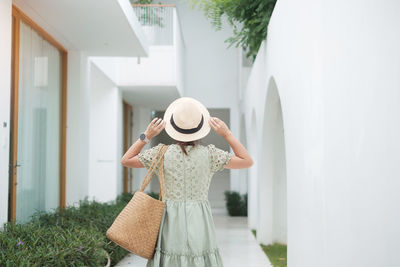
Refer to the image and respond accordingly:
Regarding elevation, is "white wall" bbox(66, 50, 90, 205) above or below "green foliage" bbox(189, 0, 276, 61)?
below

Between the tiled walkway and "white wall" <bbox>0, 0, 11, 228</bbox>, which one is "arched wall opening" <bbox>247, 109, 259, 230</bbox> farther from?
"white wall" <bbox>0, 0, 11, 228</bbox>

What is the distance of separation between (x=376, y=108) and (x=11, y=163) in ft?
12.5

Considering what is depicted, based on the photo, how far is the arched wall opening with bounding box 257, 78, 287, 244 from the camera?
6.54m

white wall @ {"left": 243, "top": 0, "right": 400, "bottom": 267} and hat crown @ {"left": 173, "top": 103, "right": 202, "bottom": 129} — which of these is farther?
white wall @ {"left": 243, "top": 0, "right": 400, "bottom": 267}

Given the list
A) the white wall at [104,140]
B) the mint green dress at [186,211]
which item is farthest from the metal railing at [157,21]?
the mint green dress at [186,211]

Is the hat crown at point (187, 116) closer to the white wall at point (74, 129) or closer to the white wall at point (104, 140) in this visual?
the white wall at point (74, 129)

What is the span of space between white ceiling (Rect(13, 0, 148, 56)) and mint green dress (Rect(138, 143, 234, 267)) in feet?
11.0

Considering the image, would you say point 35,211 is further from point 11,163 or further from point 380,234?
point 380,234

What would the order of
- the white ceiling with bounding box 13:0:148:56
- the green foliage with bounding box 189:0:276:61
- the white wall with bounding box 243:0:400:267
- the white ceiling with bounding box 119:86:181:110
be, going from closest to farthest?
the white wall with bounding box 243:0:400:267 < the white ceiling with bounding box 13:0:148:56 < the green foliage with bounding box 189:0:276:61 < the white ceiling with bounding box 119:86:181:110

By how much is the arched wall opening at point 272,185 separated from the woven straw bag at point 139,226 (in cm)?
430

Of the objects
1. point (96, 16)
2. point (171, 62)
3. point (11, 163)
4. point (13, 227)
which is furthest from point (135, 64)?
point (13, 227)

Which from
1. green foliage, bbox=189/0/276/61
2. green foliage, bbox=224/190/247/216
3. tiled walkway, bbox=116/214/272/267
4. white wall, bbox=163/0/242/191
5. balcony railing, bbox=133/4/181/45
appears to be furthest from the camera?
white wall, bbox=163/0/242/191

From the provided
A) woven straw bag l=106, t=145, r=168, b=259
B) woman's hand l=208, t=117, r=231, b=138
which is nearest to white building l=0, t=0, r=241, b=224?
woven straw bag l=106, t=145, r=168, b=259

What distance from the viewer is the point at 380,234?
2701 mm
